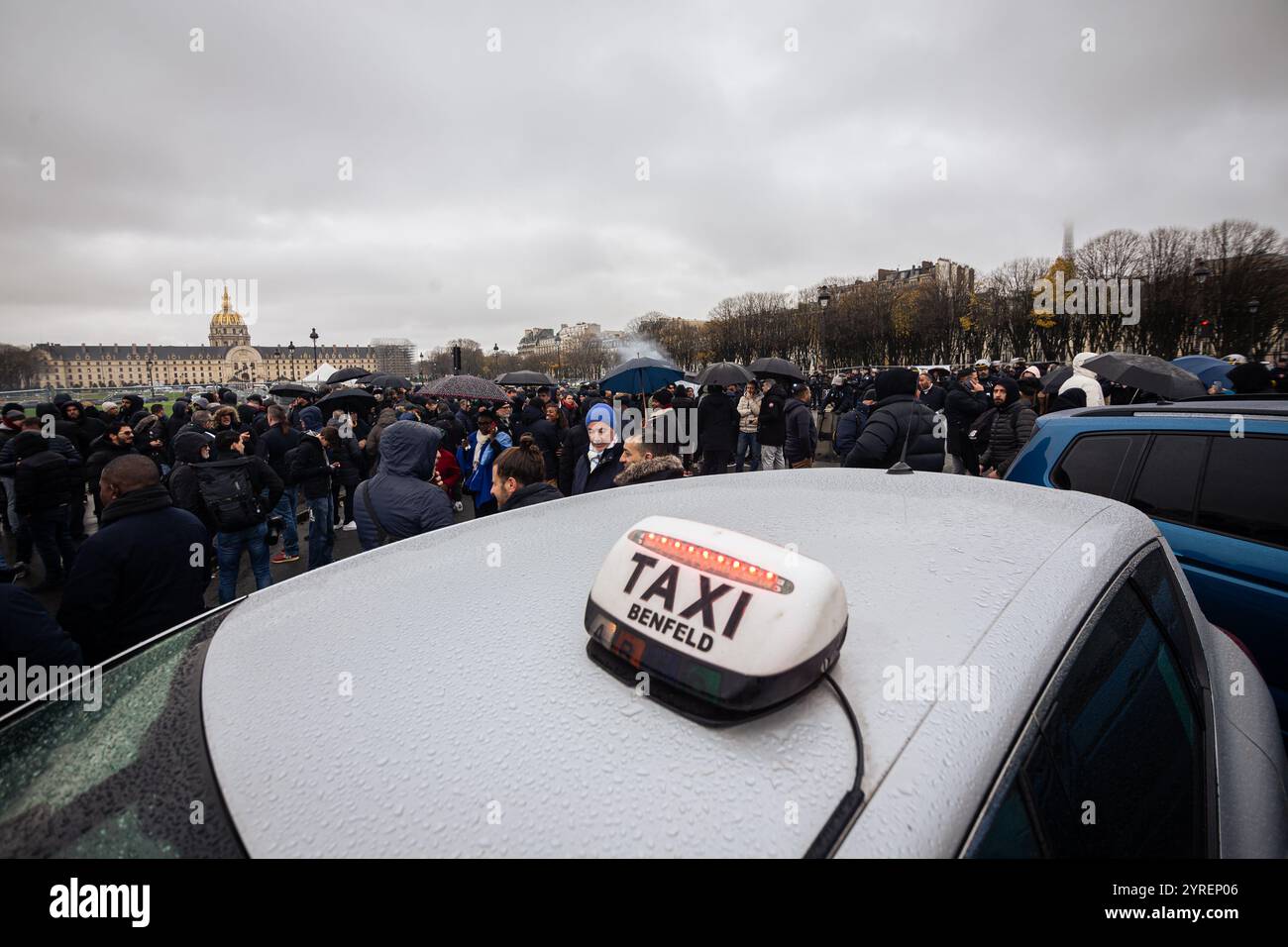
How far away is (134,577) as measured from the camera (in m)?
3.25

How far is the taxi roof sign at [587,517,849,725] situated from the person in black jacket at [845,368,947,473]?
469 centimetres

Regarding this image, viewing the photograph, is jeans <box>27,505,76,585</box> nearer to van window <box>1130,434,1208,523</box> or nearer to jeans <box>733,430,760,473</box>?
van window <box>1130,434,1208,523</box>

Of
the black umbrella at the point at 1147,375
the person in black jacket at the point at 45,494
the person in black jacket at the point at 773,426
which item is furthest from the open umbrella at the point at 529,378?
the black umbrella at the point at 1147,375

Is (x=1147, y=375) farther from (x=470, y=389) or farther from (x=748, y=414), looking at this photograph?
(x=470, y=389)

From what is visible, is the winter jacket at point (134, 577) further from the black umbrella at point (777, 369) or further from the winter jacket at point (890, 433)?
the black umbrella at point (777, 369)

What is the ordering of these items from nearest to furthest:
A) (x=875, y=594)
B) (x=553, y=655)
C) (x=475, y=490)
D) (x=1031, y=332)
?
1. (x=553, y=655)
2. (x=875, y=594)
3. (x=475, y=490)
4. (x=1031, y=332)

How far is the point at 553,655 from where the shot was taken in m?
1.11

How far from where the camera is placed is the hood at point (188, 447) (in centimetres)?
674

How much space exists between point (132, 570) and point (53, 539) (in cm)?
573

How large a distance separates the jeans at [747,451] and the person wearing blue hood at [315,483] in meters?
7.63

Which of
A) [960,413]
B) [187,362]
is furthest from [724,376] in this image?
[187,362]

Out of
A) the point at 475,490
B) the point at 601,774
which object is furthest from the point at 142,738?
the point at 475,490
